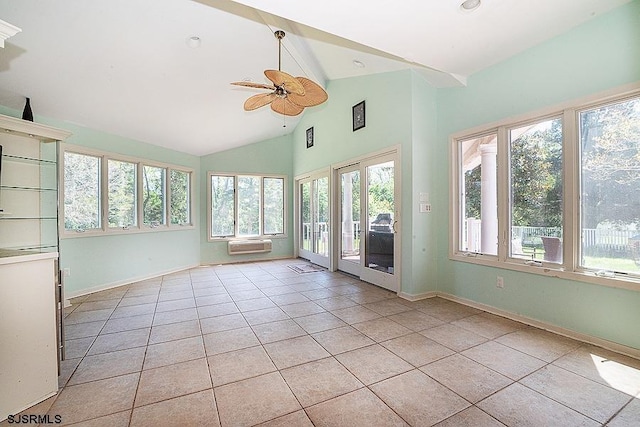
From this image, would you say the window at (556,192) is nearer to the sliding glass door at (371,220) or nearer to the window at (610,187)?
the window at (610,187)

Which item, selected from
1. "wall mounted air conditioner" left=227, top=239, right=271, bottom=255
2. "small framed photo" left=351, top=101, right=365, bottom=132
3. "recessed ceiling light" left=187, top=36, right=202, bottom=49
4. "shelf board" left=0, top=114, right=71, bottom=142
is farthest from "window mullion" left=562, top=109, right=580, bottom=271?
"wall mounted air conditioner" left=227, top=239, right=271, bottom=255

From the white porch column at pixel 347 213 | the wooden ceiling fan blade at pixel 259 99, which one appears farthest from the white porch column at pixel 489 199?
the wooden ceiling fan blade at pixel 259 99

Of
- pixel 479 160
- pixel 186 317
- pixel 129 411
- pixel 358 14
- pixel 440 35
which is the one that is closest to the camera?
pixel 129 411

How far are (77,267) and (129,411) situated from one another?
11.3 feet

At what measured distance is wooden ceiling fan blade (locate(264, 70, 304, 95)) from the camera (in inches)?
107

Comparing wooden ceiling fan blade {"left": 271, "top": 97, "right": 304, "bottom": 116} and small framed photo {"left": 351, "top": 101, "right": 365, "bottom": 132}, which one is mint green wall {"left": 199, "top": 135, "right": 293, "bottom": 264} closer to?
small framed photo {"left": 351, "top": 101, "right": 365, "bottom": 132}

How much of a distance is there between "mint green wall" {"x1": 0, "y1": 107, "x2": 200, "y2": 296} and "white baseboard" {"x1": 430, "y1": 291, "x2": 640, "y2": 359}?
527 cm

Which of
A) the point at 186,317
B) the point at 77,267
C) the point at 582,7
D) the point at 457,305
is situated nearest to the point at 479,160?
the point at 582,7

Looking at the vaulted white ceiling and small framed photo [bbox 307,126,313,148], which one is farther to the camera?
small framed photo [bbox 307,126,313,148]

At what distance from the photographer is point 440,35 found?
2.56 metres

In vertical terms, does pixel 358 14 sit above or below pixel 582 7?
below

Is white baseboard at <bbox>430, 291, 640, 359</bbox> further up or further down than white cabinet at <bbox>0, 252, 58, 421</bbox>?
further down

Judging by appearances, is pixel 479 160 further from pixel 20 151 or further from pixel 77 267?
pixel 77 267

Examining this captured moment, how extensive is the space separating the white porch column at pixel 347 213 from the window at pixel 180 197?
11.6 feet
